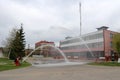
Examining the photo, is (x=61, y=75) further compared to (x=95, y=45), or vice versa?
(x=95, y=45)

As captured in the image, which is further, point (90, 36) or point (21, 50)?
point (90, 36)

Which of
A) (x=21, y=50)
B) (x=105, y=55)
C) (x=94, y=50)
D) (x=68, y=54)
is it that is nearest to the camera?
(x=21, y=50)

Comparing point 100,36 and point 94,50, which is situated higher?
point 100,36

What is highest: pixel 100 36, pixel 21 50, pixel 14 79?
pixel 100 36

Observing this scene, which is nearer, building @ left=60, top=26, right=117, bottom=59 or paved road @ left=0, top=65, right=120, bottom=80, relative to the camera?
paved road @ left=0, top=65, right=120, bottom=80

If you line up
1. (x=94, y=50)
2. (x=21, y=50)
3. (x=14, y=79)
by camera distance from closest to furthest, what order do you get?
(x=14, y=79)
(x=21, y=50)
(x=94, y=50)

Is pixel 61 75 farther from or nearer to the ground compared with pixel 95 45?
nearer to the ground

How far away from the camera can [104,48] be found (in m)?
70.2

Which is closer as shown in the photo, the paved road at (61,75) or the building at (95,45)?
the paved road at (61,75)

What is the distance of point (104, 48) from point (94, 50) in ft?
18.7

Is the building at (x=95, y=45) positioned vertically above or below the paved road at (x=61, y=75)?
above

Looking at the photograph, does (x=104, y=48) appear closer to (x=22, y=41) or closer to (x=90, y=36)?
(x=90, y=36)

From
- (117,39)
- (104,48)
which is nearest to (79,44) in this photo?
(104,48)

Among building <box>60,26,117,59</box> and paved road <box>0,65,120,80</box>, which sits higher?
building <box>60,26,117,59</box>
